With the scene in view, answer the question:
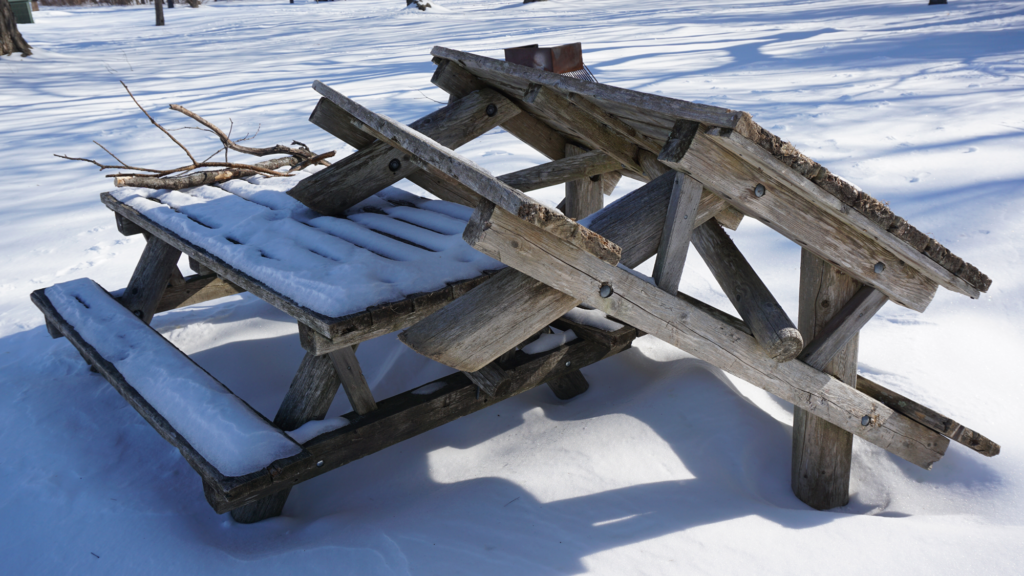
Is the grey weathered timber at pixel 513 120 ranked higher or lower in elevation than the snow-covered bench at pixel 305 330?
higher

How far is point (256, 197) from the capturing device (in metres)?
3.23

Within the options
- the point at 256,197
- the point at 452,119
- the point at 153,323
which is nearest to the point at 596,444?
the point at 452,119

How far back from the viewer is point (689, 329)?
6.91 ft

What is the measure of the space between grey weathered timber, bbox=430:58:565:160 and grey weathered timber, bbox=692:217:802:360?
135 centimetres

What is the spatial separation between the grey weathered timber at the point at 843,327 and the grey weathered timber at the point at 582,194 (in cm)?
163

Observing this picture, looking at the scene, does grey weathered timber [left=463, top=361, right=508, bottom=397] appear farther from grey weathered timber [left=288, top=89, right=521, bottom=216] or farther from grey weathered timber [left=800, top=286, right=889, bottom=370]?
grey weathered timber [left=800, top=286, right=889, bottom=370]

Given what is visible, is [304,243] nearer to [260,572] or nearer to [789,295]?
[260,572]

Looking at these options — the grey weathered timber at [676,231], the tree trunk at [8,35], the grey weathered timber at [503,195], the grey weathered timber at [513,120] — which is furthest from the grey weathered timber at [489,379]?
the tree trunk at [8,35]

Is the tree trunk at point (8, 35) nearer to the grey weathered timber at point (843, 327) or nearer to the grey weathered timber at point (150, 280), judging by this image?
the grey weathered timber at point (150, 280)

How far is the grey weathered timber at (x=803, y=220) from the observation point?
6.10 ft

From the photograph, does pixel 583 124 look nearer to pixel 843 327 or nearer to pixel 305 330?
pixel 843 327

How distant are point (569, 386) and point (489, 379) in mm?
731

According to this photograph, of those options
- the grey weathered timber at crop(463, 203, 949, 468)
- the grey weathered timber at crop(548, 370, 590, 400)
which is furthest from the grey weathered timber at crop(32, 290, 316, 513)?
the grey weathered timber at crop(548, 370, 590, 400)

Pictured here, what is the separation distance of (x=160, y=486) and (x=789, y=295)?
3299 millimetres
